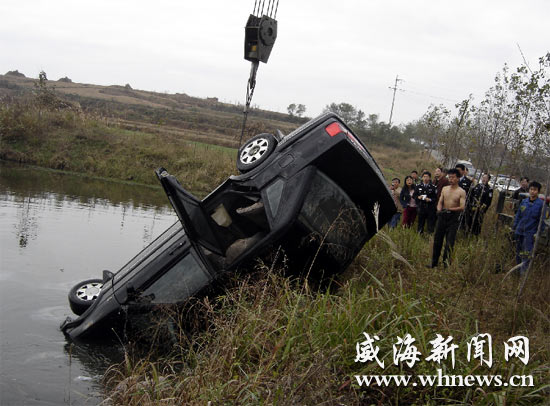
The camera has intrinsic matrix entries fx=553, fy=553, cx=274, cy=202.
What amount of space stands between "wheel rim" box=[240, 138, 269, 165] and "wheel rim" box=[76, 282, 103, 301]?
8.36 ft

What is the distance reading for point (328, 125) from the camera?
19.3 ft

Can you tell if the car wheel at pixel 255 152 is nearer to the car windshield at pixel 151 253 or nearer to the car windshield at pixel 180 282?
the car windshield at pixel 151 253

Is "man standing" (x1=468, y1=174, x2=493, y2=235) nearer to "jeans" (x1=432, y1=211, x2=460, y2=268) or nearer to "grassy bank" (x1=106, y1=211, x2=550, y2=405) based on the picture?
"jeans" (x1=432, y1=211, x2=460, y2=268)

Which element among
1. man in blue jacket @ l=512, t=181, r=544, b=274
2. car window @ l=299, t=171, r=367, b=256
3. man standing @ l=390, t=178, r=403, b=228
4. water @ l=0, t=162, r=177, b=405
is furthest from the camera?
man standing @ l=390, t=178, r=403, b=228

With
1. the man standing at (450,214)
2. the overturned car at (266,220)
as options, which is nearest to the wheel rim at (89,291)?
the overturned car at (266,220)

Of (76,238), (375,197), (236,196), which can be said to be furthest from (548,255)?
(76,238)

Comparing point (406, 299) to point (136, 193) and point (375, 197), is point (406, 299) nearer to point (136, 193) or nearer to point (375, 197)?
point (375, 197)

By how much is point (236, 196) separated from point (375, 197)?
1.55 meters

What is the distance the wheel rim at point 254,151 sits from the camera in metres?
6.07

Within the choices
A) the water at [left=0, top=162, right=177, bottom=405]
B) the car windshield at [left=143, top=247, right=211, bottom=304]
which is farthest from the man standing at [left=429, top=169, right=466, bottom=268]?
the water at [left=0, top=162, right=177, bottom=405]

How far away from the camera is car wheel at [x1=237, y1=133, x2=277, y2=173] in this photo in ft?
19.5

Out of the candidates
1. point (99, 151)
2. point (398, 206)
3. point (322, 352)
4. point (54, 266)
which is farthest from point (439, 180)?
point (99, 151)

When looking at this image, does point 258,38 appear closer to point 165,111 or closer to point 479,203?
point 479,203

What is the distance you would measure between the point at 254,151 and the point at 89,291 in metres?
2.78
